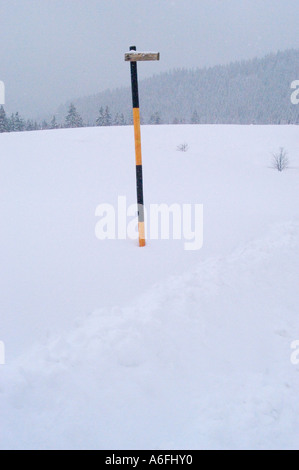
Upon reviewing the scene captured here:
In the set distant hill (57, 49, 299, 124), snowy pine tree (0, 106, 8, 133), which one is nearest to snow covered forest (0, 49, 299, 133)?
distant hill (57, 49, 299, 124)

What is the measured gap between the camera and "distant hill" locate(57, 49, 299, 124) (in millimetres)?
105031

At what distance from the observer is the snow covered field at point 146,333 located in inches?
92.0

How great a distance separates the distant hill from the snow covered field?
9652cm

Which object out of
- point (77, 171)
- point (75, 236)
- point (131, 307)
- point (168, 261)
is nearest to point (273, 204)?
point (168, 261)

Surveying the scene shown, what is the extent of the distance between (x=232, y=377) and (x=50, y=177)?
907 centimetres

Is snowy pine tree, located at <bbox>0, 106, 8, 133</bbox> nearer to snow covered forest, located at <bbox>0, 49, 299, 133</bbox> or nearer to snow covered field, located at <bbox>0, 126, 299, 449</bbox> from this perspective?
snow covered field, located at <bbox>0, 126, 299, 449</bbox>

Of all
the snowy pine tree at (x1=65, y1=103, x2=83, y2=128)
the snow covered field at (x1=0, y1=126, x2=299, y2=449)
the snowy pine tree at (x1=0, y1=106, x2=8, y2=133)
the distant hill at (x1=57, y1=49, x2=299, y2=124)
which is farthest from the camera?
the distant hill at (x1=57, y1=49, x2=299, y2=124)

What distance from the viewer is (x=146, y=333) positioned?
3.26 meters

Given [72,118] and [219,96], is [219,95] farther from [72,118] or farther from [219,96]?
[72,118]

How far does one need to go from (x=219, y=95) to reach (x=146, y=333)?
142 meters

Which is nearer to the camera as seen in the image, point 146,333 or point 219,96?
point 146,333

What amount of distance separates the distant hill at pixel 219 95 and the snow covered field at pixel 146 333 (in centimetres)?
9652

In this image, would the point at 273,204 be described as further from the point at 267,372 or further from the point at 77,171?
the point at 77,171

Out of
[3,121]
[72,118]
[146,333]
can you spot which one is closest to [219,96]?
[72,118]
